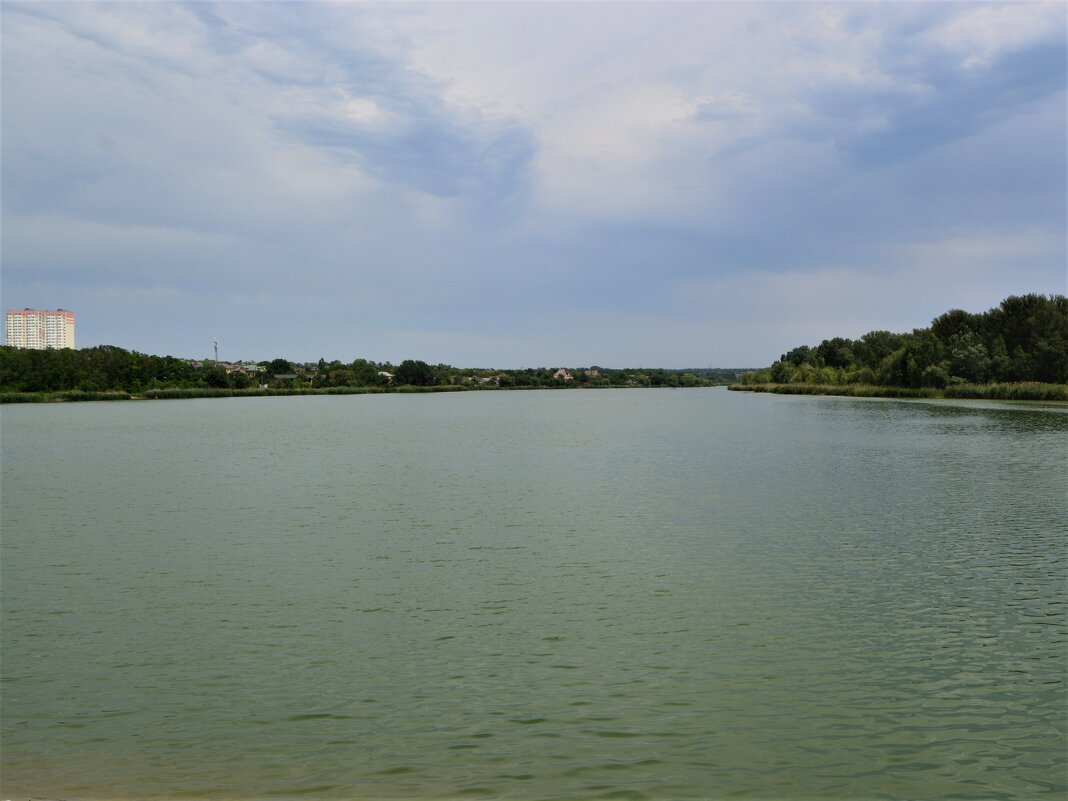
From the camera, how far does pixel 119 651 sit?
934 centimetres

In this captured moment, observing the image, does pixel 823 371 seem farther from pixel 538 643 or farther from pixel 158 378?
pixel 538 643

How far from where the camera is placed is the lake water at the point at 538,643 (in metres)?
6.38

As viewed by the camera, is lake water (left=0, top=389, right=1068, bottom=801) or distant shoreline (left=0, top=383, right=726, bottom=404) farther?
distant shoreline (left=0, top=383, right=726, bottom=404)

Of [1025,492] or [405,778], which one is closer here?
[405,778]

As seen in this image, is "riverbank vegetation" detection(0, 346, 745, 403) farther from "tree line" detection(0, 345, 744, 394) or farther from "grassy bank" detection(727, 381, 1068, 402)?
"grassy bank" detection(727, 381, 1068, 402)

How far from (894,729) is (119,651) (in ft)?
28.2

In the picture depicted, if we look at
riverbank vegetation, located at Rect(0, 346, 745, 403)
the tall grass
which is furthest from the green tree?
the tall grass

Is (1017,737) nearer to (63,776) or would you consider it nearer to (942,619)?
(942,619)

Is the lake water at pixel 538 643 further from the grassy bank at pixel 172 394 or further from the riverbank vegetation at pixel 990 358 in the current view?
the grassy bank at pixel 172 394

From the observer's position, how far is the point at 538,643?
945 centimetres

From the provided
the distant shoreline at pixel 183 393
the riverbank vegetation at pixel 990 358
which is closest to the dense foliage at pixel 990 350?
the riverbank vegetation at pixel 990 358

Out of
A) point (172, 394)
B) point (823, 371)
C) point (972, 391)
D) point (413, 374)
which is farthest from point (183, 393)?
point (972, 391)

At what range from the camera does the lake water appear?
20.9ft

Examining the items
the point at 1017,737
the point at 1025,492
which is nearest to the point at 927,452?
the point at 1025,492
